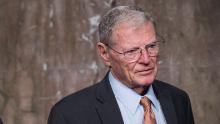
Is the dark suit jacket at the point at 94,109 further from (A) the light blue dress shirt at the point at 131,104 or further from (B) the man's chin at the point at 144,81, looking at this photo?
(B) the man's chin at the point at 144,81

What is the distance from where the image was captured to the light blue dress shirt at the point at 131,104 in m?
2.35

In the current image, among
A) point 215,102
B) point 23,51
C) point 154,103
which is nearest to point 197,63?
point 215,102

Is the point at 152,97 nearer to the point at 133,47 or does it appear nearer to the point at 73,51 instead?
the point at 133,47

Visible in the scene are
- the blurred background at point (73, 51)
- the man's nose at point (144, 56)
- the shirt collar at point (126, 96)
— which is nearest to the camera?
the man's nose at point (144, 56)

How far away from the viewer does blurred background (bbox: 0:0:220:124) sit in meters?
3.53

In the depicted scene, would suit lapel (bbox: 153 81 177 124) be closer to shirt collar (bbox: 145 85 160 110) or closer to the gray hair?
shirt collar (bbox: 145 85 160 110)

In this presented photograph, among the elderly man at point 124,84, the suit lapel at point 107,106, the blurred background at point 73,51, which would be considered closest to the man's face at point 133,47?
the elderly man at point 124,84

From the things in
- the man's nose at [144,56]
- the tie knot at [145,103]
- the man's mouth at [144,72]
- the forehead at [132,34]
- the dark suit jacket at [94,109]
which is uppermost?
the forehead at [132,34]

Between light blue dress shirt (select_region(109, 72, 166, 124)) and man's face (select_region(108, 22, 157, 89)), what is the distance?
0.05m

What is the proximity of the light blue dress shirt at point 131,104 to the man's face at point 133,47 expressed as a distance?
54mm

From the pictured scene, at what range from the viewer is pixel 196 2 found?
3.70 metres

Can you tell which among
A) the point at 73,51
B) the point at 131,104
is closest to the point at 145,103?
the point at 131,104

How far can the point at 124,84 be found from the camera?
2.39 m

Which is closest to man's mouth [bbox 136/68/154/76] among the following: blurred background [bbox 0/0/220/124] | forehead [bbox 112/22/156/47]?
forehead [bbox 112/22/156/47]
